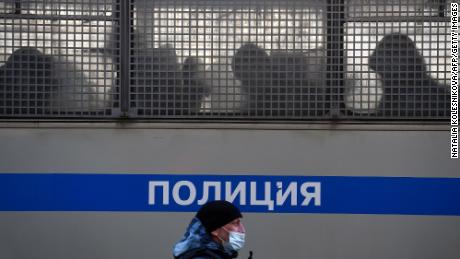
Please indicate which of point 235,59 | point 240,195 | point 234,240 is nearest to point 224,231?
point 234,240

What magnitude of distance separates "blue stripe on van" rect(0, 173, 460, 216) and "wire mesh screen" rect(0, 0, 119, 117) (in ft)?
1.33

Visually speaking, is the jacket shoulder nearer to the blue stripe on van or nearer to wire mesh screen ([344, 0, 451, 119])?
the blue stripe on van

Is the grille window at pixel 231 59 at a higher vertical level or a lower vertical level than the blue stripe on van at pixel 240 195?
higher

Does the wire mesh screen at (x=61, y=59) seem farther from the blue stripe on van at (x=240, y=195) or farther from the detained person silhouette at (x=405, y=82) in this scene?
the detained person silhouette at (x=405, y=82)

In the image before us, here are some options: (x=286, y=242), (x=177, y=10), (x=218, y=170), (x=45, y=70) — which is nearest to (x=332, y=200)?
(x=286, y=242)

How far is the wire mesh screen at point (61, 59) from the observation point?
433 cm

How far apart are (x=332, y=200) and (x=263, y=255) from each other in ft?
1.64

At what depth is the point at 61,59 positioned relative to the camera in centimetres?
433

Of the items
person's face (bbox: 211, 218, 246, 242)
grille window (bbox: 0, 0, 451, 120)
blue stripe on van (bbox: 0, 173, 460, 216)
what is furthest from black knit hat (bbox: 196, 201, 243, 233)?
grille window (bbox: 0, 0, 451, 120)

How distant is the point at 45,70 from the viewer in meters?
4.34

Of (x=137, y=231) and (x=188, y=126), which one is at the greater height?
(x=188, y=126)

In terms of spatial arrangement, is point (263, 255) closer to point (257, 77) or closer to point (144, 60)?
point (257, 77)

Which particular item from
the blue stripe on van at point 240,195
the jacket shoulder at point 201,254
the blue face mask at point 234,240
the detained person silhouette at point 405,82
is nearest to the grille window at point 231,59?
the detained person silhouette at point 405,82

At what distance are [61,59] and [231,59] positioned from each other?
3.22ft
